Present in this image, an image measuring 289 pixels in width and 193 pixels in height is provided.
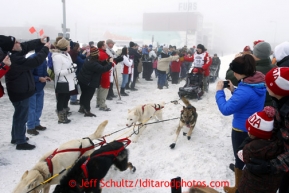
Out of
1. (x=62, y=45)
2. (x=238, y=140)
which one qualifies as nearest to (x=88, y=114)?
(x=62, y=45)

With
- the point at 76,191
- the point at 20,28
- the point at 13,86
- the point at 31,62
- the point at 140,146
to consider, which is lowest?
the point at 140,146

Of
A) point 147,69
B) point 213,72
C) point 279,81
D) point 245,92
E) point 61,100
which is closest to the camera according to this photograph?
point 279,81

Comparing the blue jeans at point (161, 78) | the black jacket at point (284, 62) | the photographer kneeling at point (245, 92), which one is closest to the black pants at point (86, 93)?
the photographer kneeling at point (245, 92)

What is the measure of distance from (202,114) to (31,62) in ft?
14.0

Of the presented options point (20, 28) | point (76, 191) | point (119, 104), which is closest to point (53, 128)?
point (119, 104)

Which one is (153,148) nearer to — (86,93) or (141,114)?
(141,114)

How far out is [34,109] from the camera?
189 inches

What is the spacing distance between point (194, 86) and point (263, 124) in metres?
6.12

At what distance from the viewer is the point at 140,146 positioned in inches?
182

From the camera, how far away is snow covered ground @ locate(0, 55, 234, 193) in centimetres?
353

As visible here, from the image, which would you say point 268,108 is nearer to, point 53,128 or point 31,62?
point 31,62

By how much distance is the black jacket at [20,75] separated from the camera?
12.3 feet

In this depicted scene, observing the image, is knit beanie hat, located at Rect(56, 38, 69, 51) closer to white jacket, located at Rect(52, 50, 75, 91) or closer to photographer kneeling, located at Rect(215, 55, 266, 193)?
white jacket, located at Rect(52, 50, 75, 91)

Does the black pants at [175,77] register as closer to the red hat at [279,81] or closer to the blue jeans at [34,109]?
the blue jeans at [34,109]
